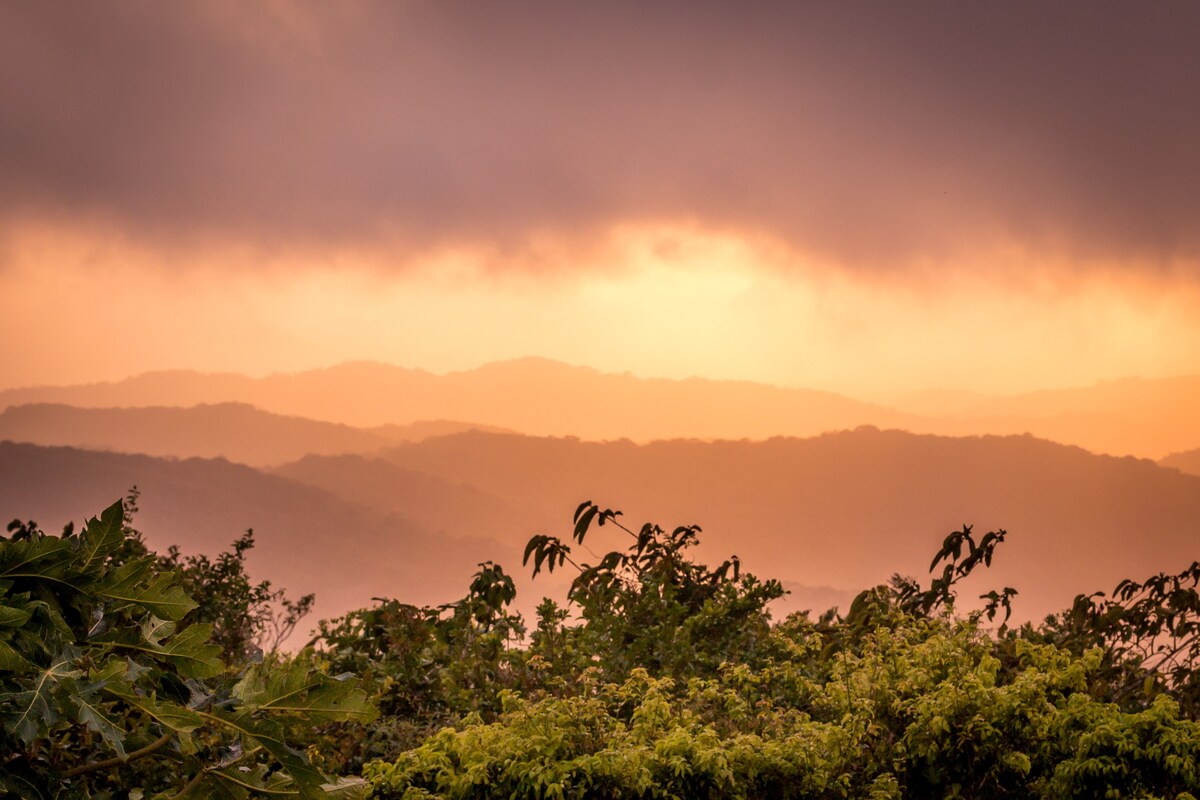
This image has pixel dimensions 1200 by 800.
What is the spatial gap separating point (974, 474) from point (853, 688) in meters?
10.9

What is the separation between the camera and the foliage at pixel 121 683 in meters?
1.65

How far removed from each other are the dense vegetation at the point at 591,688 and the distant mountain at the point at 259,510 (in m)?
7.10

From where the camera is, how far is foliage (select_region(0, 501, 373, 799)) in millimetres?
1646

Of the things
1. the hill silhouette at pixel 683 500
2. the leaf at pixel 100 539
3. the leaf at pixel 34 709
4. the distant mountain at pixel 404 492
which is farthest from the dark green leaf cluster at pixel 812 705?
the distant mountain at pixel 404 492

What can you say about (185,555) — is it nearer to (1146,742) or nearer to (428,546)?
(1146,742)

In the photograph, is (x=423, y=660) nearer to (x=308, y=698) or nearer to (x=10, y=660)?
(x=308, y=698)

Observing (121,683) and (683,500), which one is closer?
(121,683)

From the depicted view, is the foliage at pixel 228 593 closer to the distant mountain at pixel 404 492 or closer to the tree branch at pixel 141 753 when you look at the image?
the tree branch at pixel 141 753

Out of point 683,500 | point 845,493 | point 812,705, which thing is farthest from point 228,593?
point 845,493

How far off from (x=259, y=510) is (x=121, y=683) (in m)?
15.9

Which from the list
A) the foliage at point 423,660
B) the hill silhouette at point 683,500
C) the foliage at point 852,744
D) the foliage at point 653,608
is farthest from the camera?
the hill silhouette at point 683,500

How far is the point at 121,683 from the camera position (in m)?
1.69

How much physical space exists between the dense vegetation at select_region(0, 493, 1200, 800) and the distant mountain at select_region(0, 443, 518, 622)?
7.10 metres

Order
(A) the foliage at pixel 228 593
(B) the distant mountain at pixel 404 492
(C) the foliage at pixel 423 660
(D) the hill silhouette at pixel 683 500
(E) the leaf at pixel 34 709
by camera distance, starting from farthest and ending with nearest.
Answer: (B) the distant mountain at pixel 404 492
(D) the hill silhouette at pixel 683 500
(A) the foliage at pixel 228 593
(C) the foliage at pixel 423 660
(E) the leaf at pixel 34 709
